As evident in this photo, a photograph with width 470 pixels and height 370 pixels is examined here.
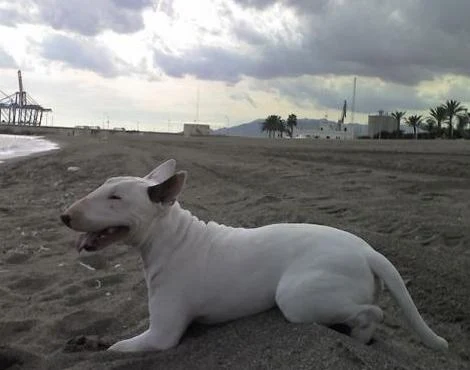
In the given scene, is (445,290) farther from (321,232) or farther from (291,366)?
(291,366)

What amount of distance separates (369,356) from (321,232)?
103 centimetres

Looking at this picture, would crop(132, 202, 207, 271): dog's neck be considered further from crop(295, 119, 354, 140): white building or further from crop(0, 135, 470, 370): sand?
crop(295, 119, 354, 140): white building

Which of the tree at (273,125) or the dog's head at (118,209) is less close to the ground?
the tree at (273,125)

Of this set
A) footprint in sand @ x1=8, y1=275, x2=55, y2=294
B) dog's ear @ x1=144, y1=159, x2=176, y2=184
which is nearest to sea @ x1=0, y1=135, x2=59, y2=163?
footprint in sand @ x1=8, y1=275, x2=55, y2=294

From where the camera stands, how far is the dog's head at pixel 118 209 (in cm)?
407

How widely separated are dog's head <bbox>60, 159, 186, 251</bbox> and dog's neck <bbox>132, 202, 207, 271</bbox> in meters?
0.11

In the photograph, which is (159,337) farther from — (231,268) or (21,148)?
(21,148)

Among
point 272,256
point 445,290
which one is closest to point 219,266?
point 272,256

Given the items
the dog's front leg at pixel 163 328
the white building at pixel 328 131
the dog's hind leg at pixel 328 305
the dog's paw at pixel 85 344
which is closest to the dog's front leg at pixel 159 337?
the dog's front leg at pixel 163 328

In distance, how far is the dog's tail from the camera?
4023mm

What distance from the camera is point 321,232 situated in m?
4.30

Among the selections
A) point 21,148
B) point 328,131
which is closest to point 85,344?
point 21,148

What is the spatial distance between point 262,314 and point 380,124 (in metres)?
83.1

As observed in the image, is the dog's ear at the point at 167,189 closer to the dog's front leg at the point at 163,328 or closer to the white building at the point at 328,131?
the dog's front leg at the point at 163,328
